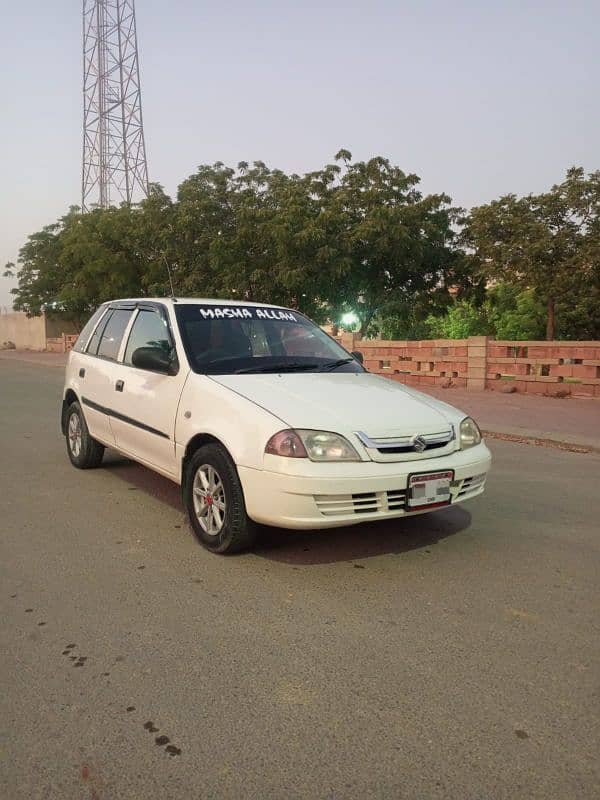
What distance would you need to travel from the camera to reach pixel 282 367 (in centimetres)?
496

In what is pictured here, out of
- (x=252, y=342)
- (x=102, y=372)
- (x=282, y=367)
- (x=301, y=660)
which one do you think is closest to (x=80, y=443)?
(x=102, y=372)

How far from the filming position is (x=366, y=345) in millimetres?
19266

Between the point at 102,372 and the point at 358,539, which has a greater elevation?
the point at 102,372

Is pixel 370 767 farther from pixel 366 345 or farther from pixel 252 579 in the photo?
pixel 366 345

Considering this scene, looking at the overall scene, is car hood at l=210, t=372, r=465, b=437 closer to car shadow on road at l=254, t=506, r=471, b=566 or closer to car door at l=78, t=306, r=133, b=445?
car shadow on road at l=254, t=506, r=471, b=566

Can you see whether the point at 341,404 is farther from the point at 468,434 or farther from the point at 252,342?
the point at 252,342

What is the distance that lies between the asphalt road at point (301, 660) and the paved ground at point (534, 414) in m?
4.83

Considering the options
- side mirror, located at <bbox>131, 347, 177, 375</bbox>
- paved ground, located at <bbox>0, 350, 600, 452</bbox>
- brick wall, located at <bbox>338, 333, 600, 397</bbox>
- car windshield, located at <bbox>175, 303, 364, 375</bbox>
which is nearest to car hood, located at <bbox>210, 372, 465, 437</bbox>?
car windshield, located at <bbox>175, 303, 364, 375</bbox>

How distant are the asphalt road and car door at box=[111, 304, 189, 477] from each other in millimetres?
552

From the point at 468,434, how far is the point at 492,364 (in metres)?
11.8

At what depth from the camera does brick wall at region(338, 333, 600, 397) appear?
46.0 feet

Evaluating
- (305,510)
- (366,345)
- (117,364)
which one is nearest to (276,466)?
(305,510)

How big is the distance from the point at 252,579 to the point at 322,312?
2416cm

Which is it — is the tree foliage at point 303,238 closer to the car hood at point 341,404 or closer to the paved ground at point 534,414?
the paved ground at point 534,414
